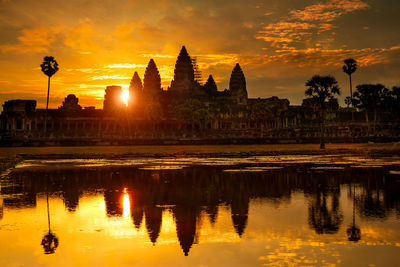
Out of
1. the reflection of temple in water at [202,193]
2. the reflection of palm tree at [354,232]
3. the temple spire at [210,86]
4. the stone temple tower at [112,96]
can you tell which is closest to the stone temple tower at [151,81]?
the stone temple tower at [112,96]

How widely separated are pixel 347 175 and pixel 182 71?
446ft

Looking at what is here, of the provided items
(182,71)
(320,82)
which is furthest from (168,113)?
(320,82)

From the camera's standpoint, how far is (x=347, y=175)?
77.8 feet

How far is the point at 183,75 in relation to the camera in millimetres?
156750

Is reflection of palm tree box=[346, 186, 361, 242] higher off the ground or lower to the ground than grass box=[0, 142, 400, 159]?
lower

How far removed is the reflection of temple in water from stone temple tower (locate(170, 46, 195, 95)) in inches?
5096

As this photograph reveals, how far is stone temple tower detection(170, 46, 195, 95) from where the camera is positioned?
156 meters

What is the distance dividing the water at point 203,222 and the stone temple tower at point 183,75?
442ft

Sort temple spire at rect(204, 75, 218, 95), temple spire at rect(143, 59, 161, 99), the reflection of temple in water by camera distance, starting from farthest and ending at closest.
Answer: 1. temple spire at rect(204, 75, 218, 95)
2. temple spire at rect(143, 59, 161, 99)
3. the reflection of temple in water

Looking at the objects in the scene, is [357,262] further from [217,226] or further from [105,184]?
[105,184]

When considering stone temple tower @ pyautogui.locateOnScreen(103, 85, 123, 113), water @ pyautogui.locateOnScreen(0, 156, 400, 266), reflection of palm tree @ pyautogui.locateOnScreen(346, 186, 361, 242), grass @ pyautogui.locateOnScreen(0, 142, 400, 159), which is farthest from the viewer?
stone temple tower @ pyautogui.locateOnScreen(103, 85, 123, 113)

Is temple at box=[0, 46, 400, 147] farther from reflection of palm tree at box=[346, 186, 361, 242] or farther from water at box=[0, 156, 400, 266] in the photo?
reflection of palm tree at box=[346, 186, 361, 242]

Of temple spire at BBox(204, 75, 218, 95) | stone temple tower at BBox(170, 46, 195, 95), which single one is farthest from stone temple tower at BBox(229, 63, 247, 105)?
stone temple tower at BBox(170, 46, 195, 95)

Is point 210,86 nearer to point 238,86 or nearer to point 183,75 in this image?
point 238,86
